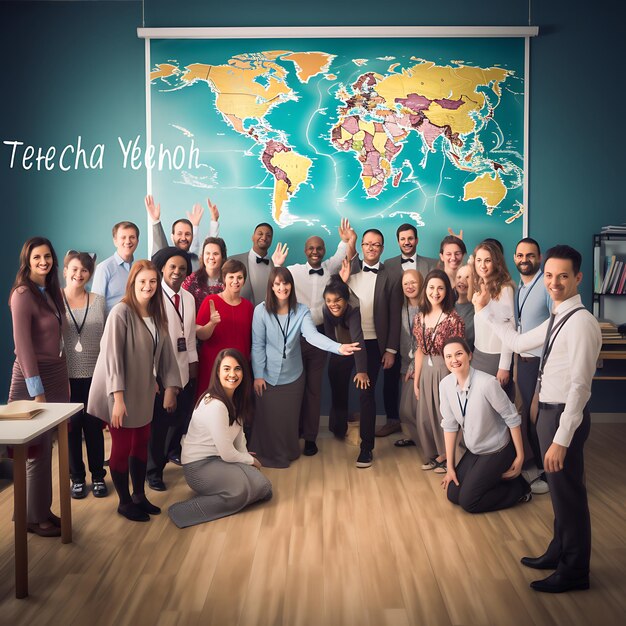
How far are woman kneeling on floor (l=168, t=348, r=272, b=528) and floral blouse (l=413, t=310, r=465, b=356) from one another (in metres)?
1.26

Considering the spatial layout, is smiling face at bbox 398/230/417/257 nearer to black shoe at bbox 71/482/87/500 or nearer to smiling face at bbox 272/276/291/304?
smiling face at bbox 272/276/291/304

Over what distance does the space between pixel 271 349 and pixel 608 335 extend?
9.13 feet

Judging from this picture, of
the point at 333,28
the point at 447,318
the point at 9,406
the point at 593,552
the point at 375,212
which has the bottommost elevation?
the point at 593,552

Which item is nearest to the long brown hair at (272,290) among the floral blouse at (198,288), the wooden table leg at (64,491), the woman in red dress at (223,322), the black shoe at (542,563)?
the woman in red dress at (223,322)

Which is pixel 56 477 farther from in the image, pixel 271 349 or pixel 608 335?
pixel 608 335

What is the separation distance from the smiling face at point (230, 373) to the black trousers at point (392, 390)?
1.66m

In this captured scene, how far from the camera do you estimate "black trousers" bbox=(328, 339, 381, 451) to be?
15.2 ft

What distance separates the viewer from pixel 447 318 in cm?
434

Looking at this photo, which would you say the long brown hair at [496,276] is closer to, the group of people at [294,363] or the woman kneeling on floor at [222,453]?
the group of people at [294,363]

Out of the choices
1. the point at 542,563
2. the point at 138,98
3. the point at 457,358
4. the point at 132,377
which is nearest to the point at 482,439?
the point at 457,358

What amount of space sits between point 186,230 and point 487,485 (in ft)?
9.96

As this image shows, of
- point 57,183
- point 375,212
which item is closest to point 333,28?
point 375,212

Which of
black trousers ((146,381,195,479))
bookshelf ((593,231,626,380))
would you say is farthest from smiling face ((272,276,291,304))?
bookshelf ((593,231,626,380))

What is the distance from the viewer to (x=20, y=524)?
2.76m
